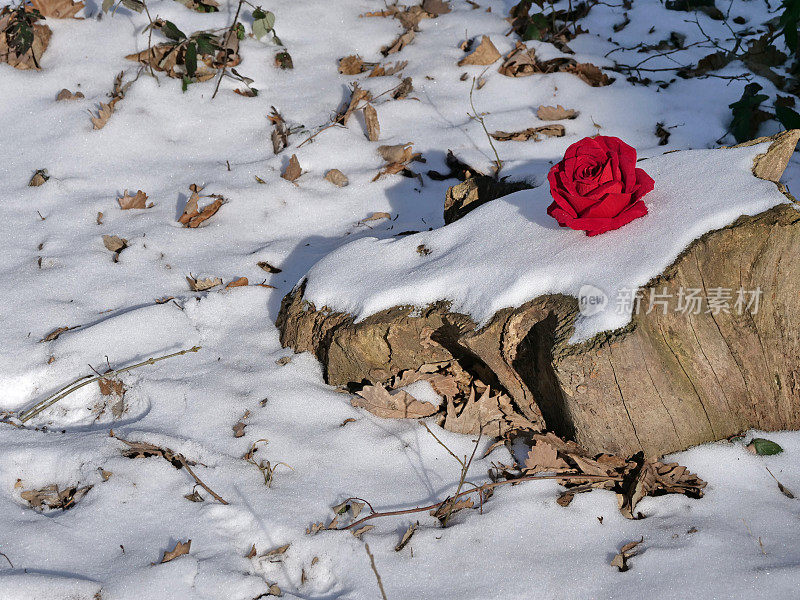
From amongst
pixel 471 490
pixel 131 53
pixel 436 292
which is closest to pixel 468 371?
pixel 436 292

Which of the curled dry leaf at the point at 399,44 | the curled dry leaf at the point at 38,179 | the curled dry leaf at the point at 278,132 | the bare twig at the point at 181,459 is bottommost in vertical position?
the bare twig at the point at 181,459

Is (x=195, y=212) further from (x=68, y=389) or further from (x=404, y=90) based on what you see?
(x=404, y=90)

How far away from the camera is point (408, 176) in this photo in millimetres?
4082

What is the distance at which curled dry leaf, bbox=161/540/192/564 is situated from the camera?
6.72ft

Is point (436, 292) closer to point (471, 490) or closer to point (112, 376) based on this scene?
point (471, 490)

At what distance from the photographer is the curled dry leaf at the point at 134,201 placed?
12.7 ft

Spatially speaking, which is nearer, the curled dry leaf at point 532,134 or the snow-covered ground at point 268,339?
the snow-covered ground at point 268,339

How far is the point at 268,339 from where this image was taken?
3.08 m

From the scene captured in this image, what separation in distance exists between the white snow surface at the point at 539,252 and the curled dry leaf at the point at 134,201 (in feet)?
4.67

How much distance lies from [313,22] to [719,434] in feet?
14.4

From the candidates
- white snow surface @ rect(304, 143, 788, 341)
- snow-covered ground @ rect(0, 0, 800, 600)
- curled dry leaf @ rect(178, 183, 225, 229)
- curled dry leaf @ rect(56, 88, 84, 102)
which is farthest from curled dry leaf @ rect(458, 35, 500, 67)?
curled dry leaf @ rect(56, 88, 84, 102)

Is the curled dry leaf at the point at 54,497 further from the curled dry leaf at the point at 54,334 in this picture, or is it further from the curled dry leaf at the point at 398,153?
the curled dry leaf at the point at 398,153

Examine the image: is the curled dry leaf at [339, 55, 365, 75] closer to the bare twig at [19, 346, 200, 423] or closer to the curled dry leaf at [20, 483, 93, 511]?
the bare twig at [19, 346, 200, 423]

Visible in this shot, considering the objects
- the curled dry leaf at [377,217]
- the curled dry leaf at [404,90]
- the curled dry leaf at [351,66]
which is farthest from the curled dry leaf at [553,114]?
the curled dry leaf at [351,66]
